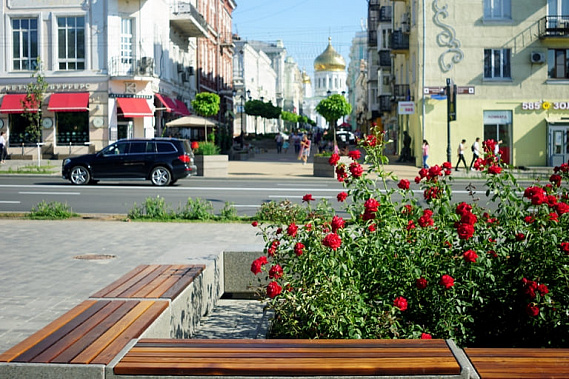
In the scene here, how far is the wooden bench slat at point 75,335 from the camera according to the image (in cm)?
380

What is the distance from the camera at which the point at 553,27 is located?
1513 inches

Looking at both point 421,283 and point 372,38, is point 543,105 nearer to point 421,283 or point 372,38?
point 372,38

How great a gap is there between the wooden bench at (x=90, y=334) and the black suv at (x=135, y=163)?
2063cm

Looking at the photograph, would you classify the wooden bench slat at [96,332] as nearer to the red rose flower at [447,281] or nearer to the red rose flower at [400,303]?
the red rose flower at [400,303]

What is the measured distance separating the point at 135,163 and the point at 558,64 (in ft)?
82.0

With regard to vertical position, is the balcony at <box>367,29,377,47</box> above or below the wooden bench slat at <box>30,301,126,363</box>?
above

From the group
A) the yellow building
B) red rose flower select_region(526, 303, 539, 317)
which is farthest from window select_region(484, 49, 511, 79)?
red rose flower select_region(526, 303, 539, 317)

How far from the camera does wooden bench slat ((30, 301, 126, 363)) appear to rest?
12.5 ft

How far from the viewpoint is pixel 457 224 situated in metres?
4.93

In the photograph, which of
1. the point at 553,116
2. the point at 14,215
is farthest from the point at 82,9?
the point at 14,215

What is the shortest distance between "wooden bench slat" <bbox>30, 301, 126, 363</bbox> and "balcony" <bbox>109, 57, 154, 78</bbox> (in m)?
38.1

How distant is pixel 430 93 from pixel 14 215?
1096 inches

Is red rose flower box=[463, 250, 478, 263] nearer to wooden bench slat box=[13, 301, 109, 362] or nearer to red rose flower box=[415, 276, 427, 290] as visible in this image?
red rose flower box=[415, 276, 427, 290]

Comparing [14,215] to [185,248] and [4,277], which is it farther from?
[185,248]
